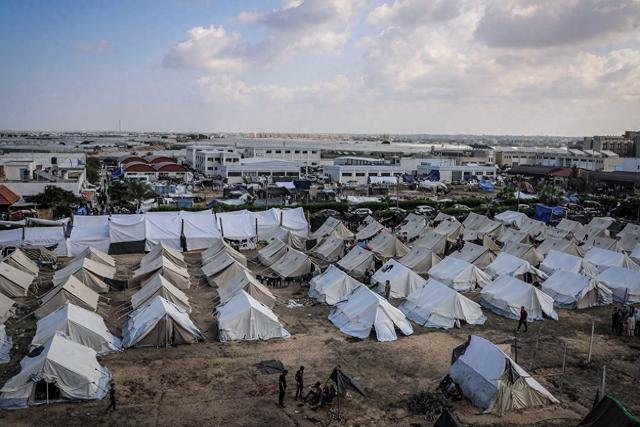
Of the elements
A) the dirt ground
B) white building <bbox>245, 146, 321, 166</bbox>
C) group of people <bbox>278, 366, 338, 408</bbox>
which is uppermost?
white building <bbox>245, 146, 321, 166</bbox>

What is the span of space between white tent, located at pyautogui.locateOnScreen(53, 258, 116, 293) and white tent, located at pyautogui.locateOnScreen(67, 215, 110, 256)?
5.25m

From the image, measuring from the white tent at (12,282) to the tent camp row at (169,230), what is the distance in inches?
227

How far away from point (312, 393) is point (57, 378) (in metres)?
5.28

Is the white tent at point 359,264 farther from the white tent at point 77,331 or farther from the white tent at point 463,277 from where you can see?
the white tent at point 77,331

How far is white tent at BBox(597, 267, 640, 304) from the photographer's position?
18.1m

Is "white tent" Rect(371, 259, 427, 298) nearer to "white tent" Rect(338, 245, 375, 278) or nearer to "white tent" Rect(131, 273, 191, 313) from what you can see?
"white tent" Rect(338, 245, 375, 278)

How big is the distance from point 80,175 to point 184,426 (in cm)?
3607

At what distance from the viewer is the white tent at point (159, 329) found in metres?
13.6

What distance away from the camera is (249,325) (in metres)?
14.5

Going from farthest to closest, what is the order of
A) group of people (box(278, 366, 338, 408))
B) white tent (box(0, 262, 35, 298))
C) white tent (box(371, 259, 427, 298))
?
white tent (box(371, 259, 427, 298))
white tent (box(0, 262, 35, 298))
group of people (box(278, 366, 338, 408))

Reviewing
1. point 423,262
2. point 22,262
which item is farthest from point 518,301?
point 22,262

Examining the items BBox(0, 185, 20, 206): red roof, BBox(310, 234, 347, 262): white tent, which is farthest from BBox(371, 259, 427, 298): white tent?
BBox(0, 185, 20, 206): red roof

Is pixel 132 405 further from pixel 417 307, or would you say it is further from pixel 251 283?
pixel 417 307

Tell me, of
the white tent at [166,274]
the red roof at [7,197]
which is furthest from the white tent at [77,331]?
the red roof at [7,197]
